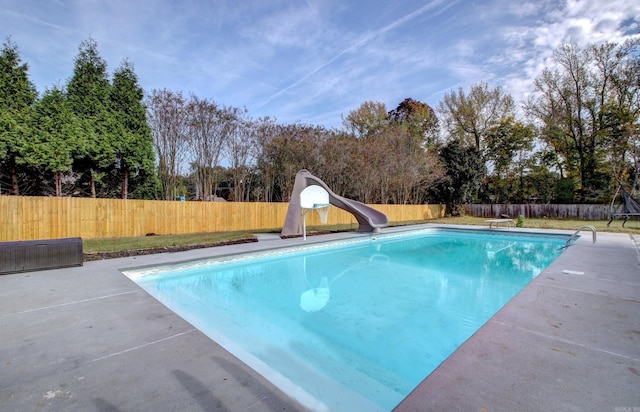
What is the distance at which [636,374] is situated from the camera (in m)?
2.06

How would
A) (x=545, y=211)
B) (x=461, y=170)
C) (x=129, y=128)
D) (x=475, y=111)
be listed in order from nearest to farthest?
(x=129, y=128) < (x=545, y=211) < (x=461, y=170) < (x=475, y=111)

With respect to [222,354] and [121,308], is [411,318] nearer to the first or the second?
[222,354]

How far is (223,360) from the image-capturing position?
2.31 metres

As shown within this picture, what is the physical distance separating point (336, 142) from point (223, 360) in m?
16.1

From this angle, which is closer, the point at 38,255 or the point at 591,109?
the point at 38,255

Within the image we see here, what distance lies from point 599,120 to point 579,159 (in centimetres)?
304

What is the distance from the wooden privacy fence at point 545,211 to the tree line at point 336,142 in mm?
1560

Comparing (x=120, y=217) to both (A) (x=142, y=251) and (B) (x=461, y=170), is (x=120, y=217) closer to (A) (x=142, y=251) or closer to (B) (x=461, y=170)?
(A) (x=142, y=251)

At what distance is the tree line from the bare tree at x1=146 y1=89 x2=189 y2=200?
4cm

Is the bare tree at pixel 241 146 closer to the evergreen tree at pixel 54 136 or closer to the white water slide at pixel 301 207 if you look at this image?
the white water slide at pixel 301 207

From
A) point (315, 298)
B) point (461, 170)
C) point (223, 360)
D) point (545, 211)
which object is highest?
point (461, 170)

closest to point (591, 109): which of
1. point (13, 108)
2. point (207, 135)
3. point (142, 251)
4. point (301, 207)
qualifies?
point (301, 207)

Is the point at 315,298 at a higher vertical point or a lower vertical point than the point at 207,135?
lower

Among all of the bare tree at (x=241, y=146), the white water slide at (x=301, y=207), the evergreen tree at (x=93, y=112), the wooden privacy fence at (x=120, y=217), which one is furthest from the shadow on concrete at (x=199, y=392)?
the bare tree at (x=241, y=146)
